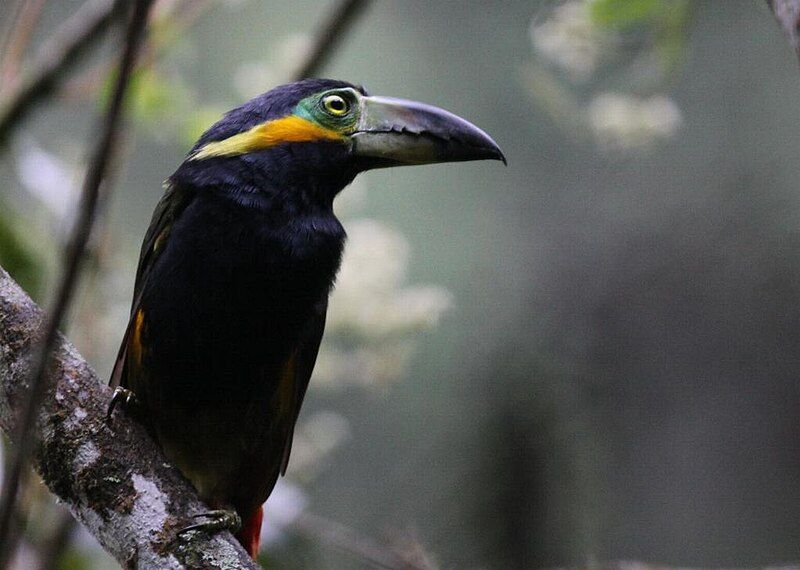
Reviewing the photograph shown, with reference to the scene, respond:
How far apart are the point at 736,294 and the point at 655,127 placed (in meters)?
2.02

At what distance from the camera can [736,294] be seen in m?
4.51

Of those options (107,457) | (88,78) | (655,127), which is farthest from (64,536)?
(655,127)

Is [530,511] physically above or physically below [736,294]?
below

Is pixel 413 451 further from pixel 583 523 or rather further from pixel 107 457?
pixel 107 457

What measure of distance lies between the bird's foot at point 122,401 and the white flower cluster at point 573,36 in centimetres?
129

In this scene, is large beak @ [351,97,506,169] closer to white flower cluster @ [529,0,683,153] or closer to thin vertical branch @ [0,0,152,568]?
white flower cluster @ [529,0,683,153]

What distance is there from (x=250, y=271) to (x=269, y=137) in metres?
0.31

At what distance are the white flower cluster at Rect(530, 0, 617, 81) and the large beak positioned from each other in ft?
1.36

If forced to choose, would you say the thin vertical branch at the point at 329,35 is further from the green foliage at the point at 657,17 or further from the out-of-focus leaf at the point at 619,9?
the out-of-focus leaf at the point at 619,9

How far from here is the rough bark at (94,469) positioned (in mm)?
1565

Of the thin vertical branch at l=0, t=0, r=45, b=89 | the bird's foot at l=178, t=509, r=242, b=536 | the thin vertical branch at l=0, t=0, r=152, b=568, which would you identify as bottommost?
the thin vertical branch at l=0, t=0, r=152, b=568

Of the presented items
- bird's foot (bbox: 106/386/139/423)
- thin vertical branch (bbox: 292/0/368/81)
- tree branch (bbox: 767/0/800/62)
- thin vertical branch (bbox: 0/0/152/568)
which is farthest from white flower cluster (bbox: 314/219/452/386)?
thin vertical branch (bbox: 0/0/152/568)

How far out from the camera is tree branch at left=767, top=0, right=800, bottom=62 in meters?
1.36

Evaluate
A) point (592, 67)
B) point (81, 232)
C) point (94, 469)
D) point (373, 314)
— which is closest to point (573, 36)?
point (592, 67)
